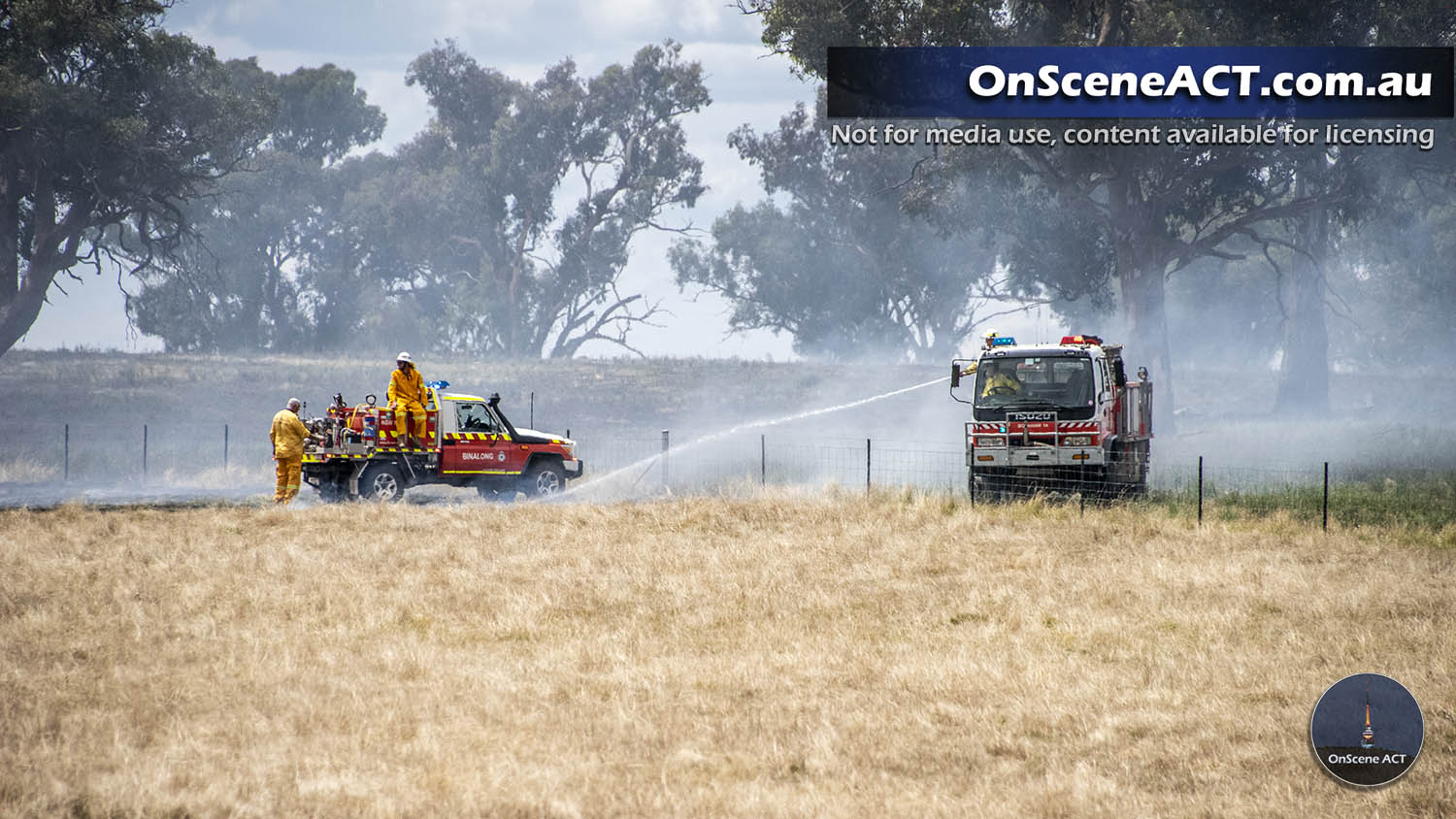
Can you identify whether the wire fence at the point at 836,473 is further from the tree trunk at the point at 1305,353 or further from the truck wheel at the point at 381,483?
the tree trunk at the point at 1305,353

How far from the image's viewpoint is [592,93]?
64938 millimetres

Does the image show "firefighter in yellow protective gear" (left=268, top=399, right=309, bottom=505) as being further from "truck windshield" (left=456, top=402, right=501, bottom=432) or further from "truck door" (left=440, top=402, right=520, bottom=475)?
"truck windshield" (left=456, top=402, right=501, bottom=432)

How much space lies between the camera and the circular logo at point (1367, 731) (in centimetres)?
698

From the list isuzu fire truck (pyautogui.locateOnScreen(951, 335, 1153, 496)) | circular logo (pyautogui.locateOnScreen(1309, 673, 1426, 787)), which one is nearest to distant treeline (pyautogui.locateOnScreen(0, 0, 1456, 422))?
isuzu fire truck (pyautogui.locateOnScreen(951, 335, 1153, 496))

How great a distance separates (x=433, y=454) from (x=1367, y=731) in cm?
1734

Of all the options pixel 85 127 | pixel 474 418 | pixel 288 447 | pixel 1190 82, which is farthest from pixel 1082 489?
pixel 85 127

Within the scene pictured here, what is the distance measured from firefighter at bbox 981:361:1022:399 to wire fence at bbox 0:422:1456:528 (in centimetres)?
109

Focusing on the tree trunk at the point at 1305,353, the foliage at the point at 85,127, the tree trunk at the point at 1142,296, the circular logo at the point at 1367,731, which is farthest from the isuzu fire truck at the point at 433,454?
the tree trunk at the point at 1305,353

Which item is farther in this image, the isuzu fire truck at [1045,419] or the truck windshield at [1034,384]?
the truck windshield at [1034,384]

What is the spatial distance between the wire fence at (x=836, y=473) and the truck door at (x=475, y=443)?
2634 millimetres

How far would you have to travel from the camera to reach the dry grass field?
288 inches

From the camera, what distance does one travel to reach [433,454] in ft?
73.3

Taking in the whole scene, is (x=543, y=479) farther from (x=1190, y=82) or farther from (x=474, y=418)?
(x=1190, y=82)

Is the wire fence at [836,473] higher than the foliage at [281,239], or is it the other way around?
the foliage at [281,239]
